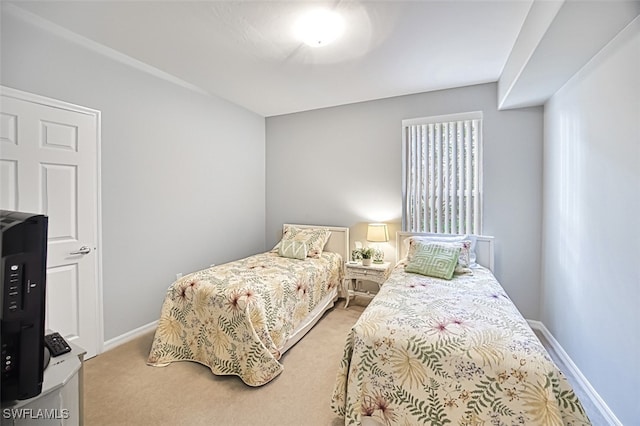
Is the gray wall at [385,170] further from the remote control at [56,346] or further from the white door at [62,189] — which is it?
the remote control at [56,346]

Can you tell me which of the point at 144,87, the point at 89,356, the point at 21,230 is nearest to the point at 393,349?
the point at 21,230

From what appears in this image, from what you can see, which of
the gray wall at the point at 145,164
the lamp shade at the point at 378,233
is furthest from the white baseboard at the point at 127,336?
the lamp shade at the point at 378,233

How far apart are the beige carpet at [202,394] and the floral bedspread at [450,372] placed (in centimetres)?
38

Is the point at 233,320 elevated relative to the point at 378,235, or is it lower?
lower

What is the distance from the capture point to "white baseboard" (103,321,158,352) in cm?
263

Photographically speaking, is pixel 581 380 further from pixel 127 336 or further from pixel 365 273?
pixel 127 336

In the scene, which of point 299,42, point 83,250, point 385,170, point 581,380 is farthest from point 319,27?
point 581,380

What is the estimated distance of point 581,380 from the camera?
211cm

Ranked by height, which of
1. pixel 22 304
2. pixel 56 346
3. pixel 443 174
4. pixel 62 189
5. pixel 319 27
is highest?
pixel 319 27

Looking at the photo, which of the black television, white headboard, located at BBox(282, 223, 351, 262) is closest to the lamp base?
white headboard, located at BBox(282, 223, 351, 262)

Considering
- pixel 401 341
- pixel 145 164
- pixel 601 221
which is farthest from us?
pixel 145 164

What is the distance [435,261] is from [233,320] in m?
1.87

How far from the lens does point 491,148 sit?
3205mm

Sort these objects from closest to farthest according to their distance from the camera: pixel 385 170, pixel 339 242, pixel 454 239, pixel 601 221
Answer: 1. pixel 601 221
2. pixel 454 239
3. pixel 385 170
4. pixel 339 242
